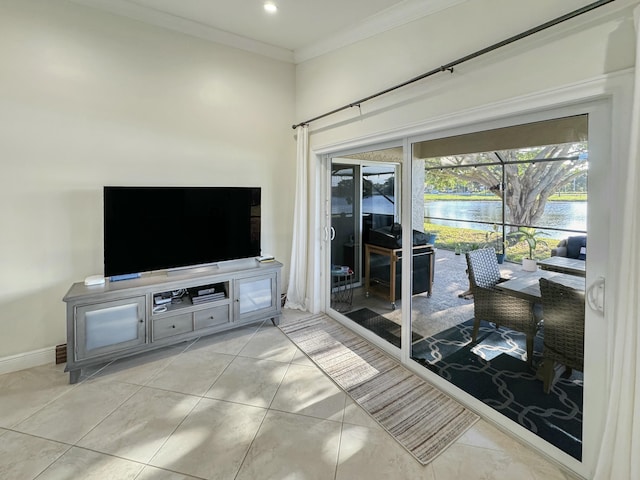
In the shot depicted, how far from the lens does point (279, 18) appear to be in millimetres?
2934

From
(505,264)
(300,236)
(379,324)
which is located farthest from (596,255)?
(300,236)

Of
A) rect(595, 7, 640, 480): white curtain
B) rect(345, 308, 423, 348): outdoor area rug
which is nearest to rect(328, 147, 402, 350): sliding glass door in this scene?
rect(345, 308, 423, 348): outdoor area rug

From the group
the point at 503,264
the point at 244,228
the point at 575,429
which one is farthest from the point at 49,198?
A: the point at 575,429

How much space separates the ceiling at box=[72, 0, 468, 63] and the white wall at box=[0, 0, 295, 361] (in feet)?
0.36

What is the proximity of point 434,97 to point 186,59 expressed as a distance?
2488 millimetres

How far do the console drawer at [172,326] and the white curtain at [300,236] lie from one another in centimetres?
132

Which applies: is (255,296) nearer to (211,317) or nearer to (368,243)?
(211,317)

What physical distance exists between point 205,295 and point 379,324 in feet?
5.83

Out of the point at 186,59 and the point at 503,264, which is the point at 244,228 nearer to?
the point at 186,59

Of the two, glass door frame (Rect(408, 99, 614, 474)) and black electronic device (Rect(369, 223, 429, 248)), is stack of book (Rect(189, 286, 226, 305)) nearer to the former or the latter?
black electronic device (Rect(369, 223, 429, 248))

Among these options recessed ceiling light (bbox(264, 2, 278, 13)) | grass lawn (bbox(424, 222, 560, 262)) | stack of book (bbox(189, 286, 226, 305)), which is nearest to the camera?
grass lawn (bbox(424, 222, 560, 262))

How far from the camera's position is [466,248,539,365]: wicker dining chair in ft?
6.54

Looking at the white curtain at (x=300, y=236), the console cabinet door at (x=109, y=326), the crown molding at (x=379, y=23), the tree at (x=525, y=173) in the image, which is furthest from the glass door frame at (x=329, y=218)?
the console cabinet door at (x=109, y=326)

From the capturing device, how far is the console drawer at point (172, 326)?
278 centimetres
